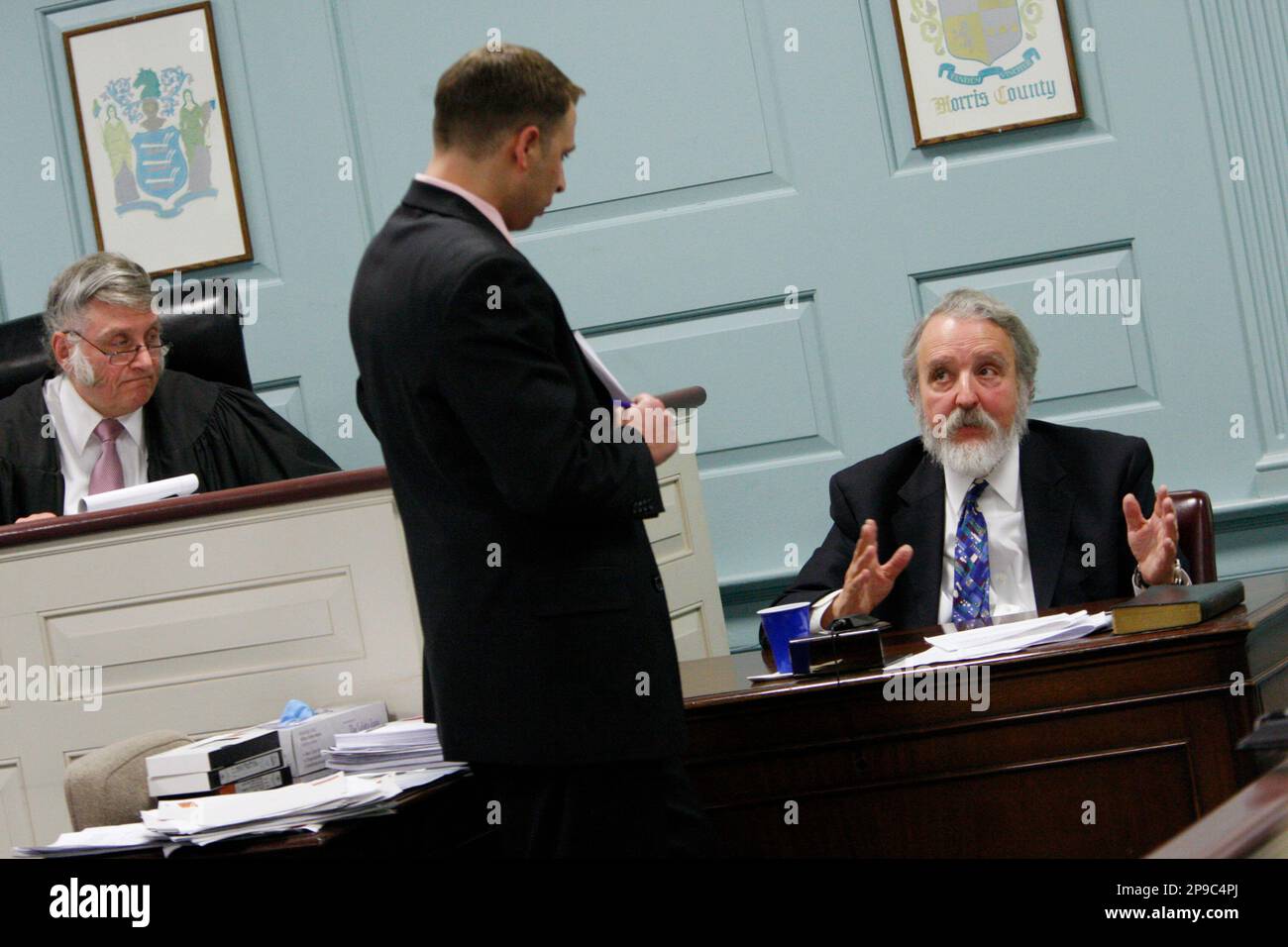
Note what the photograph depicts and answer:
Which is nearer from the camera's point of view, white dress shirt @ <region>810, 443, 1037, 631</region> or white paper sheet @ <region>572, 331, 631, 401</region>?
white paper sheet @ <region>572, 331, 631, 401</region>

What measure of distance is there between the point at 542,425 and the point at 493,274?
8.9 inches

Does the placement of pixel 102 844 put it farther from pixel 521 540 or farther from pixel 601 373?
pixel 601 373

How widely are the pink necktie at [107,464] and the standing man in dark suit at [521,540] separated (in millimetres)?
→ 2362

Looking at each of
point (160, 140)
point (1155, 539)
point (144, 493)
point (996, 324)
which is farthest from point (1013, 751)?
point (160, 140)

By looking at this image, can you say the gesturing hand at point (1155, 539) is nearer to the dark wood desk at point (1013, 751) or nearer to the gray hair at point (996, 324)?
the dark wood desk at point (1013, 751)

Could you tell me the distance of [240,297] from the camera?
16.1ft

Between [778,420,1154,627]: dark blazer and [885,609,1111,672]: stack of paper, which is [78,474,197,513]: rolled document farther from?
[885,609,1111,672]: stack of paper

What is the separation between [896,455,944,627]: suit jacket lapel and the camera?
3.10 meters

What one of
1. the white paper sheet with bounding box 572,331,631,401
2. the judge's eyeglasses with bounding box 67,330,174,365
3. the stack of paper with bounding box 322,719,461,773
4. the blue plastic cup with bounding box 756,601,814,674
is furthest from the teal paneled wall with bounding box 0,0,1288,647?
the white paper sheet with bounding box 572,331,631,401

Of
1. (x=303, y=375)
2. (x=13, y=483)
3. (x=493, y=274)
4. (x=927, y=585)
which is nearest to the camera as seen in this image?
(x=493, y=274)

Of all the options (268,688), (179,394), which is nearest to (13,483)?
(179,394)

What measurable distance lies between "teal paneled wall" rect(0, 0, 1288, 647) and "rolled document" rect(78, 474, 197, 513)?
1280 mm
